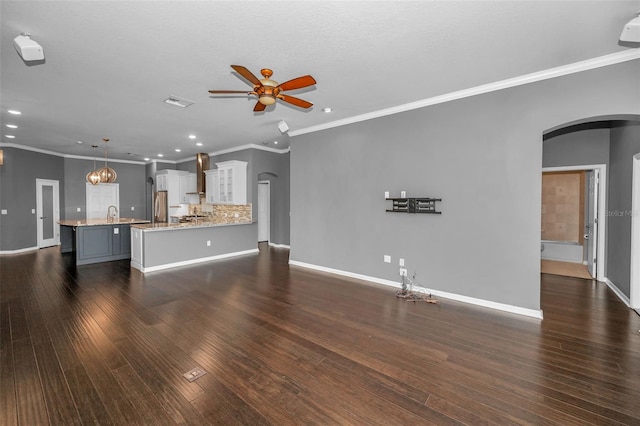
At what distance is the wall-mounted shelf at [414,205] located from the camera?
4.09 meters

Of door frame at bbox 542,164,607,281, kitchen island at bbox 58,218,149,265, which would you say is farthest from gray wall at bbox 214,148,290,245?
door frame at bbox 542,164,607,281

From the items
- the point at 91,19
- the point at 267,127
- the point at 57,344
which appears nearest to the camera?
the point at 91,19

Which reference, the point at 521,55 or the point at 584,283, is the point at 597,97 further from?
the point at 584,283

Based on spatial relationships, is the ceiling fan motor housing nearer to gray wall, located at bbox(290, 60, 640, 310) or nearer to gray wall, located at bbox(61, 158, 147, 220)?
gray wall, located at bbox(290, 60, 640, 310)

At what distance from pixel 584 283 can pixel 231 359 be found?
19.1ft

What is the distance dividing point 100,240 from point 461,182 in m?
7.67

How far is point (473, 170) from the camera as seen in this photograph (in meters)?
3.76

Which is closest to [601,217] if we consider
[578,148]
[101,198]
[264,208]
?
[578,148]

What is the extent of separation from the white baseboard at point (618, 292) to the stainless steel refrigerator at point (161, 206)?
10.8m

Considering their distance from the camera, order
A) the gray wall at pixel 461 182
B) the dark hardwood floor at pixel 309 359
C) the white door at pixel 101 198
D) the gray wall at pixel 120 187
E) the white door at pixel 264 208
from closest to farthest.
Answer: the dark hardwood floor at pixel 309 359 → the gray wall at pixel 461 182 → the gray wall at pixel 120 187 → the white door at pixel 264 208 → the white door at pixel 101 198

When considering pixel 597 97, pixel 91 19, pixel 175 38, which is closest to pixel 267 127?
pixel 175 38

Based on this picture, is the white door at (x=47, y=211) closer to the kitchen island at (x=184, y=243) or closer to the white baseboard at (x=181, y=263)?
the kitchen island at (x=184, y=243)

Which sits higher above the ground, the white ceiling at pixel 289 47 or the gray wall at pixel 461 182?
the white ceiling at pixel 289 47

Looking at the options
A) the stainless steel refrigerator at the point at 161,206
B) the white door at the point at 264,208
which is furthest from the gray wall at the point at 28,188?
the white door at the point at 264,208
